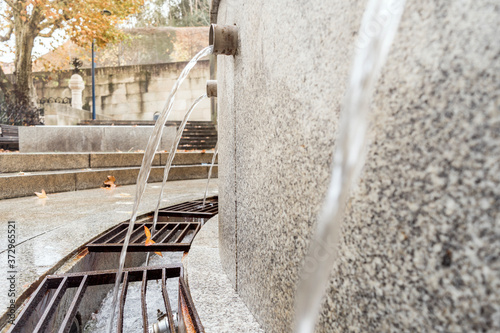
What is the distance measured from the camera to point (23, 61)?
13.8 meters

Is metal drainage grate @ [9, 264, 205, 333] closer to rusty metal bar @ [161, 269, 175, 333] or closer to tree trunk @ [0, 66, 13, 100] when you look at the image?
rusty metal bar @ [161, 269, 175, 333]

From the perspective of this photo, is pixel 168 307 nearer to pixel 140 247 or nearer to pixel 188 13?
pixel 140 247

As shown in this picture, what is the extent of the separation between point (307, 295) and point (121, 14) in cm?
1631

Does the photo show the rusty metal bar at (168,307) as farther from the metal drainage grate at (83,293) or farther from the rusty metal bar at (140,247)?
the rusty metal bar at (140,247)

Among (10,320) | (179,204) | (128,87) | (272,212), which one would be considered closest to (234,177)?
(272,212)

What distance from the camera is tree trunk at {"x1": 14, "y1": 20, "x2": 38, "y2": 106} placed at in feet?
44.8

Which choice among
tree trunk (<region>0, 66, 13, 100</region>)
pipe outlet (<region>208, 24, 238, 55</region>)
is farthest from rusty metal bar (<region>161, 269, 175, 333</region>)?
tree trunk (<region>0, 66, 13, 100</region>)

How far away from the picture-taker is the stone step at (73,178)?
4719 millimetres

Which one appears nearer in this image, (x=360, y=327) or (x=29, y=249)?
(x=360, y=327)

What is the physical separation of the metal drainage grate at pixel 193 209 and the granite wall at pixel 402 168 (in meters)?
2.54

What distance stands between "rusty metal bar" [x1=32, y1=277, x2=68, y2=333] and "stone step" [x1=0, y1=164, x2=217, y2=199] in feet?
12.2

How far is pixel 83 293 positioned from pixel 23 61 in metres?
15.7

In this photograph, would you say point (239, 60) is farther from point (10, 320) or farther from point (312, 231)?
point (10, 320)

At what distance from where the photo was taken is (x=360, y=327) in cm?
62
